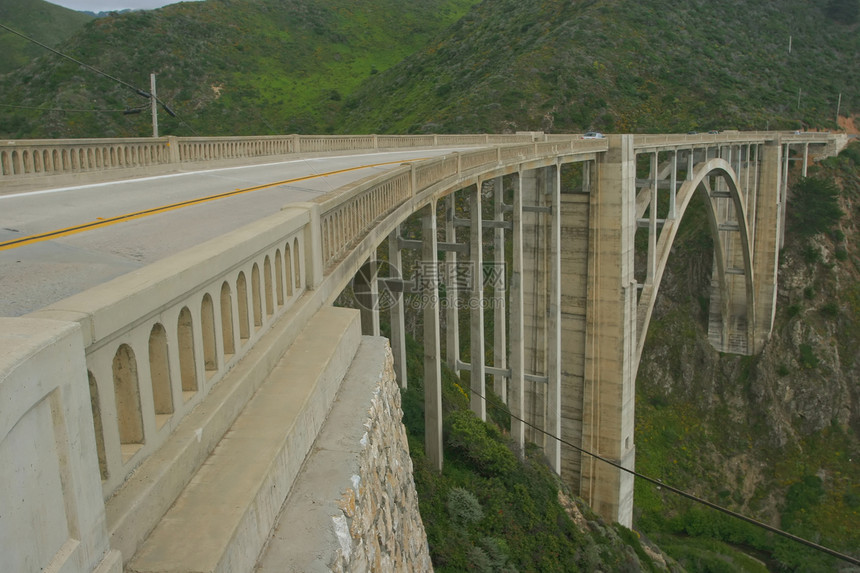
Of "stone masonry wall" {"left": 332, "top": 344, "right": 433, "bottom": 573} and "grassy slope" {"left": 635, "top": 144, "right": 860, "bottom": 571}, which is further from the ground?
"stone masonry wall" {"left": 332, "top": 344, "right": 433, "bottom": 573}

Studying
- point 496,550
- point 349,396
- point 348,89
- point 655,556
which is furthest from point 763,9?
point 349,396

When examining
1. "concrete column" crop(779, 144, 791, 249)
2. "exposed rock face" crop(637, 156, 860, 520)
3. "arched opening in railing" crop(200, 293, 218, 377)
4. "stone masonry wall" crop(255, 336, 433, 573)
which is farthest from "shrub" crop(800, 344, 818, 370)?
"arched opening in railing" crop(200, 293, 218, 377)

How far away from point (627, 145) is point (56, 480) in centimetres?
2283

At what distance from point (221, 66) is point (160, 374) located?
73.6 meters

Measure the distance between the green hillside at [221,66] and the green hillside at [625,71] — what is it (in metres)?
8.06

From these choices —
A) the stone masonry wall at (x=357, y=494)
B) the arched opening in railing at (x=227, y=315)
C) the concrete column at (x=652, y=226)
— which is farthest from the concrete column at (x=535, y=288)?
the arched opening in railing at (x=227, y=315)

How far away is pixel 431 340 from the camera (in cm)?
1366

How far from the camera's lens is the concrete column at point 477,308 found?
15.6 m

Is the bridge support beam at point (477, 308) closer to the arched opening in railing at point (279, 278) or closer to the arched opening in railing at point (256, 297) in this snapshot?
the arched opening in railing at point (279, 278)

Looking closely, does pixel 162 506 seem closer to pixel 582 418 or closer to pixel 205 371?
pixel 205 371

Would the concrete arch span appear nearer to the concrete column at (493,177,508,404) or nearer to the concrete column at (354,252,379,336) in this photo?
the concrete column at (493,177,508,404)

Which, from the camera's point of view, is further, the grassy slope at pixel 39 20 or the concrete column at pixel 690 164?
the grassy slope at pixel 39 20

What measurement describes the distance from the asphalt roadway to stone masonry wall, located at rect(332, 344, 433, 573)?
1.98 metres

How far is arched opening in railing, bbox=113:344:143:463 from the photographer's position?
3.13 meters
